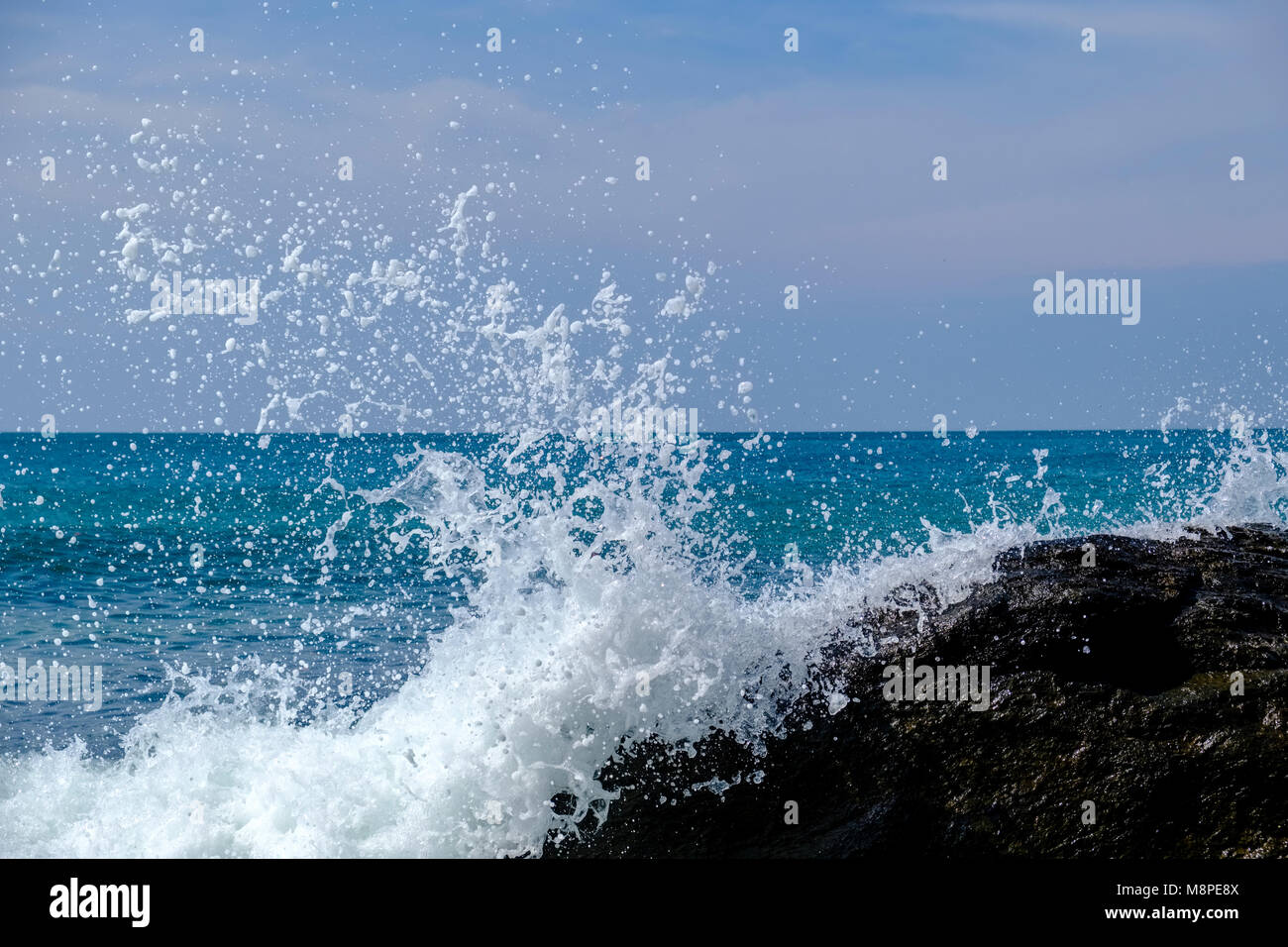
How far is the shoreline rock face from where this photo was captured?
4328 mm

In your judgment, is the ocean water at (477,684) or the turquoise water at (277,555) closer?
the ocean water at (477,684)

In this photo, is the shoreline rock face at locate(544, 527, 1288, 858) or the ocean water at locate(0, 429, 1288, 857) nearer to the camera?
the shoreline rock face at locate(544, 527, 1288, 858)

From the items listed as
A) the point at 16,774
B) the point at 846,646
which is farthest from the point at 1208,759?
the point at 16,774

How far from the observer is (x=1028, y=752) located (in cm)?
457

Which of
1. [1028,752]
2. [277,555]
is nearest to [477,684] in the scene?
[1028,752]

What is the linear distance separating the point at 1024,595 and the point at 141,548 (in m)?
17.3

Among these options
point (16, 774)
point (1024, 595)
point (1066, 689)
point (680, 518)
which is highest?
point (680, 518)

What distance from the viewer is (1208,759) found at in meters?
4.38

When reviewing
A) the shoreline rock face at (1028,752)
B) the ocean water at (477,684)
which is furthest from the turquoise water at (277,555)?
the shoreline rock face at (1028,752)

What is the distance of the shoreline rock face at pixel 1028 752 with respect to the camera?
433 cm

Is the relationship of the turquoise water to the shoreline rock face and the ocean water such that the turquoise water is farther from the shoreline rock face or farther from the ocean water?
the shoreline rock face

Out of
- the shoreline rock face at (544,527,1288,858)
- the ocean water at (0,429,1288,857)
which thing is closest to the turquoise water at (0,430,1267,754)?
the ocean water at (0,429,1288,857)

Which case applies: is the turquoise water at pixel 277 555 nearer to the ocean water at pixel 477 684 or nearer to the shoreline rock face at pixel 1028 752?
the ocean water at pixel 477 684
